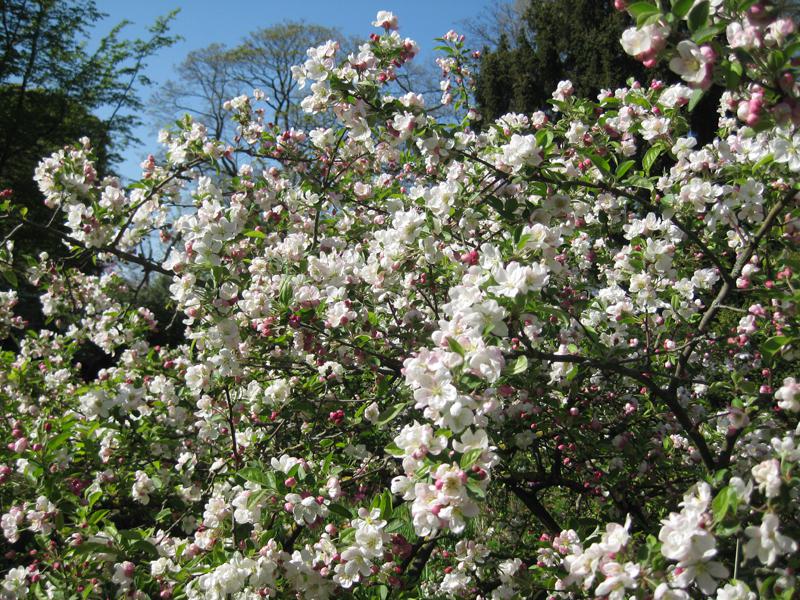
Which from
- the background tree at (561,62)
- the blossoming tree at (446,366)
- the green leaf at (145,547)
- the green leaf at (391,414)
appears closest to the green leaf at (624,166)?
the blossoming tree at (446,366)

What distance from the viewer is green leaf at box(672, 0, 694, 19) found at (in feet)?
3.53

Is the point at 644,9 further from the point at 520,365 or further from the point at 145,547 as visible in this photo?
the point at 145,547

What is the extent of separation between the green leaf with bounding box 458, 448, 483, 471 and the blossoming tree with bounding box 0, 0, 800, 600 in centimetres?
2

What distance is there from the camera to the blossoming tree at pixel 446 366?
3.88ft

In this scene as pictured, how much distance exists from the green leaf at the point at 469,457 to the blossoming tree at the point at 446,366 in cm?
2

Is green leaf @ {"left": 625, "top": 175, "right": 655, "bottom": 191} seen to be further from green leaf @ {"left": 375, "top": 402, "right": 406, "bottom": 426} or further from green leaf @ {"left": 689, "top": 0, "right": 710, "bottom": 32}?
green leaf @ {"left": 375, "top": 402, "right": 406, "bottom": 426}

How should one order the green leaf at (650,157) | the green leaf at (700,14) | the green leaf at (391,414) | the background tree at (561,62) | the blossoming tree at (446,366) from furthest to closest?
the background tree at (561,62)
the green leaf at (650,157)
the green leaf at (391,414)
the blossoming tree at (446,366)
the green leaf at (700,14)

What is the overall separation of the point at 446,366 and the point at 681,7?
805 mm

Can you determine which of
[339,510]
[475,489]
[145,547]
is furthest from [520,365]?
[145,547]

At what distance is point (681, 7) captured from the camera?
108 centimetres

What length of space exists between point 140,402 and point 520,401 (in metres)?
1.62

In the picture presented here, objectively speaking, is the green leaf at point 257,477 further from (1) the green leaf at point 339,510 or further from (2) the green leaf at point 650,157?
(2) the green leaf at point 650,157

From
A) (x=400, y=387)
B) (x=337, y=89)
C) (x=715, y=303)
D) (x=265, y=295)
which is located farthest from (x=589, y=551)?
(x=337, y=89)

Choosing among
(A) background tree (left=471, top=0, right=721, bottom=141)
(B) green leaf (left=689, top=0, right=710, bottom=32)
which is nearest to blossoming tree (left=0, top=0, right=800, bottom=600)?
(B) green leaf (left=689, top=0, right=710, bottom=32)
